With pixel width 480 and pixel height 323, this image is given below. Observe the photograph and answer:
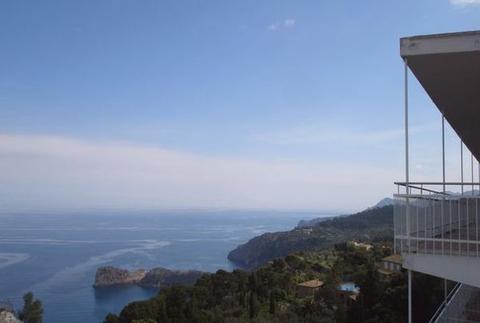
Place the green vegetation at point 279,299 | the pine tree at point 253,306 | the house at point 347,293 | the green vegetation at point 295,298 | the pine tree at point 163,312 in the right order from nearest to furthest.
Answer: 1. the green vegetation at point 295,298
2. the green vegetation at point 279,299
3. the house at point 347,293
4. the pine tree at point 163,312
5. the pine tree at point 253,306

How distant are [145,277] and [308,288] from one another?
56.3 m

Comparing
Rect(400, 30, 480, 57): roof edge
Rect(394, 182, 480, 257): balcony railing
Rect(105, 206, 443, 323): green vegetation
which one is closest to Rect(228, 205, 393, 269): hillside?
Rect(105, 206, 443, 323): green vegetation

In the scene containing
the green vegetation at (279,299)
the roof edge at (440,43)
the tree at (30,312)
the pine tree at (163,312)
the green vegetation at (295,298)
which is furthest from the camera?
the tree at (30,312)

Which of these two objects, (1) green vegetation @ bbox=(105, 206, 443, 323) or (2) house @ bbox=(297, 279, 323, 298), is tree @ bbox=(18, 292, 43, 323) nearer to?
(1) green vegetation @ bbox=(105, 206, 443, 323)

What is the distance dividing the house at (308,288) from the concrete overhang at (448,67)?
80.8 feet

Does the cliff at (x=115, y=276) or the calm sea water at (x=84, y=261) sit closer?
the calm sea water at (x=84, y=261)

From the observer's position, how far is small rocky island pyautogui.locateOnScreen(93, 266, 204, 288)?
256 ft

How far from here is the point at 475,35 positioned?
4.27 meters

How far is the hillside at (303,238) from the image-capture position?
305ft

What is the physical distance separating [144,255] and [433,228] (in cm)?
10607

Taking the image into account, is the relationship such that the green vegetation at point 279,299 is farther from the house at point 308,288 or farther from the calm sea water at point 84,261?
the calm sea water at point 84,261

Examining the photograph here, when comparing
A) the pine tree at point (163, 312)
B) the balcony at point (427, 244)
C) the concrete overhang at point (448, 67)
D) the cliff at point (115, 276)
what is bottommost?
the cliff at point (115, 276)

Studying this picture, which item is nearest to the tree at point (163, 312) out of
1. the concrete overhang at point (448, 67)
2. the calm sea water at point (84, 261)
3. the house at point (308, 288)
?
the house at point (308, 288)

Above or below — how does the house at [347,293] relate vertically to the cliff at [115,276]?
above
